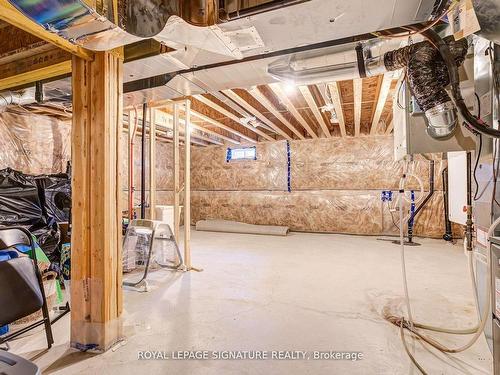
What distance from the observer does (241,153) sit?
6.94 m

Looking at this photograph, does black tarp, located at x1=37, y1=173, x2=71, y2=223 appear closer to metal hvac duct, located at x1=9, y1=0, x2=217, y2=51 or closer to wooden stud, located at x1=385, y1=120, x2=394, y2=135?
metal hvac duct, located at x1=9, y1=0, x2=217, y2=51

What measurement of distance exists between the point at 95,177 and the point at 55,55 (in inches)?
42.4

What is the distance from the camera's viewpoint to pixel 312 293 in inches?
103

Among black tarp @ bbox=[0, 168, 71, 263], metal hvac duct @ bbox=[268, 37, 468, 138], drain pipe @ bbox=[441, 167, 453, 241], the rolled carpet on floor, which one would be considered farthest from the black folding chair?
drain pipe @ bbox=[441, 167, 453, 241]

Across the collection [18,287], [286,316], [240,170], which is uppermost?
[240,170]

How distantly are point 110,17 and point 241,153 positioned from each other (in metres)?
5.75

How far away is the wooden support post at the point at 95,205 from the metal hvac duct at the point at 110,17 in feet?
1.30

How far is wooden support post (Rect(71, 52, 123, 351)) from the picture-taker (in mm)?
1756

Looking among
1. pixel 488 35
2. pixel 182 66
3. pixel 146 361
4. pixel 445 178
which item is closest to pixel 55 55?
pixel 182 66

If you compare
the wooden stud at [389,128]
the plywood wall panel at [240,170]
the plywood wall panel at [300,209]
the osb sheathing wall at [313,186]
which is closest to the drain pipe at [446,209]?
the osb sheathing wall at [313,186]

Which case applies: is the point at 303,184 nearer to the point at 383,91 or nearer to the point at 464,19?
the point at 383,91

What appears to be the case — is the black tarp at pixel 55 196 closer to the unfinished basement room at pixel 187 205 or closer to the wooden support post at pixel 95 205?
the unfinished basement room at pixel 187 205

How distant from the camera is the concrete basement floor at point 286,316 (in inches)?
62.1

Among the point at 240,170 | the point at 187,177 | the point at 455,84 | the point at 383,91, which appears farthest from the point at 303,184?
the point at 455,84
